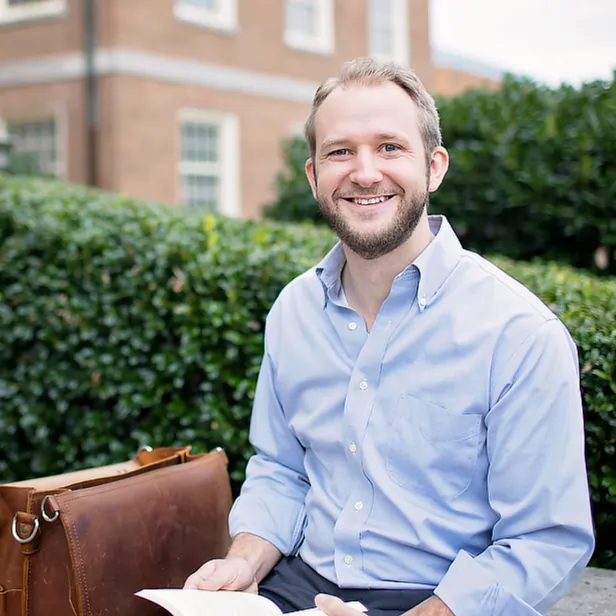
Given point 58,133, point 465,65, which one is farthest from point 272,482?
point 465,65

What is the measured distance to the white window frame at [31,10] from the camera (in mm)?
13609

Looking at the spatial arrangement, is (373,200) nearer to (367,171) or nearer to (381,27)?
(367,171)

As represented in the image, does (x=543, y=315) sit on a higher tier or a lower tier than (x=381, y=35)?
lower

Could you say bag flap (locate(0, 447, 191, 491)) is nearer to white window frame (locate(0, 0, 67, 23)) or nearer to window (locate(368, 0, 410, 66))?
white window frame (locate(0, 0, 67, 23))

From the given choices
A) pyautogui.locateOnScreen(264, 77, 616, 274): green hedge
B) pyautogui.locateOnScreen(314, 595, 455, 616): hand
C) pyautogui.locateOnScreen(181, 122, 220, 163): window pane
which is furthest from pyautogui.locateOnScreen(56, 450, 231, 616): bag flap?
pyautogui.locateOnScreen(181, 122, 220, 163): window pane

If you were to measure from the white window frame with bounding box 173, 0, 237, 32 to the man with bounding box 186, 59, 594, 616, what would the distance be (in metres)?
12.6

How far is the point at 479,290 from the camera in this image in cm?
201

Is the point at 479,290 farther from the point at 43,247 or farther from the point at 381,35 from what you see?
the point at 381,35

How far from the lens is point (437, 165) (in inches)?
84.9

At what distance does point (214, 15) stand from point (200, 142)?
6.80 feet

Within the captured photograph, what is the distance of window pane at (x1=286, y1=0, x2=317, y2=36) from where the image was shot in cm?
1586

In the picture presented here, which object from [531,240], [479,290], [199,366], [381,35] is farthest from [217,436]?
[381,35]

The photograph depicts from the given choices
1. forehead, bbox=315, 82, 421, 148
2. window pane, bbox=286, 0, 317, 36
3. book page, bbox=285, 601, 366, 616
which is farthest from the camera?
window pane, bbox=286, 0, 317, 36

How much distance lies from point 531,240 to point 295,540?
10.8ft
